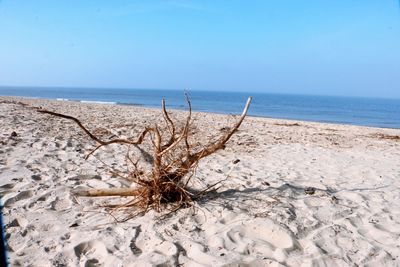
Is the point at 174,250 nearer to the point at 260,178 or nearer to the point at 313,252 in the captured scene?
the point at 313,252

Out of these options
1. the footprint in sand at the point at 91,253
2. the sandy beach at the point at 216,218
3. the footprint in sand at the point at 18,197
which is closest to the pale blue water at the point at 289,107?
the sandy beach at the point at 216,218

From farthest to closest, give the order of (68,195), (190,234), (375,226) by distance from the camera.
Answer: (68,195), (375,226), (190,234)

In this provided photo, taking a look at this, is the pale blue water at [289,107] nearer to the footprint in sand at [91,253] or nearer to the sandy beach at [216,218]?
the sandy beach at [216,218]

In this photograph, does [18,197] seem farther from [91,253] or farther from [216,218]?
[216,218]

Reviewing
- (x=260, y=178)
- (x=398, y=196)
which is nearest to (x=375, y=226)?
(x=398, y=196)

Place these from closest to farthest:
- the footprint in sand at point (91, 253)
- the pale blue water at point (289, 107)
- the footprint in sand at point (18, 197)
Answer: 1. the footprint in sand at point (91, 253)
2. the footprint in sand at point (18, 197)
3. the pale blue water at point (289, 107)

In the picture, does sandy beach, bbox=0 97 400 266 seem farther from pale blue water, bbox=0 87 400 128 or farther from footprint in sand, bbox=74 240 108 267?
pale blue water, bbox=0 87 400 128

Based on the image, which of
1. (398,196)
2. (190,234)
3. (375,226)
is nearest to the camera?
(190,234)

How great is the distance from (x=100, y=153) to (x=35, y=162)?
1140 mm

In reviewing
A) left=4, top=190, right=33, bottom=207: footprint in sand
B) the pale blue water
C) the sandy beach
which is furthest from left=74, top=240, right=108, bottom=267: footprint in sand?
the pale blue water

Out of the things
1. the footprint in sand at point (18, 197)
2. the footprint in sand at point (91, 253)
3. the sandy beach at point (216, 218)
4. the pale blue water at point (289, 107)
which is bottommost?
the pale blue water at point (289, 107)

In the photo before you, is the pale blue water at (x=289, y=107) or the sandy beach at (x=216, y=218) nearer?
the sandy beach at (x=216, y=218)

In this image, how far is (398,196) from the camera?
3936 millimetres

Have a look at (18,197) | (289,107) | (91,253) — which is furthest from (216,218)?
(289,107)
